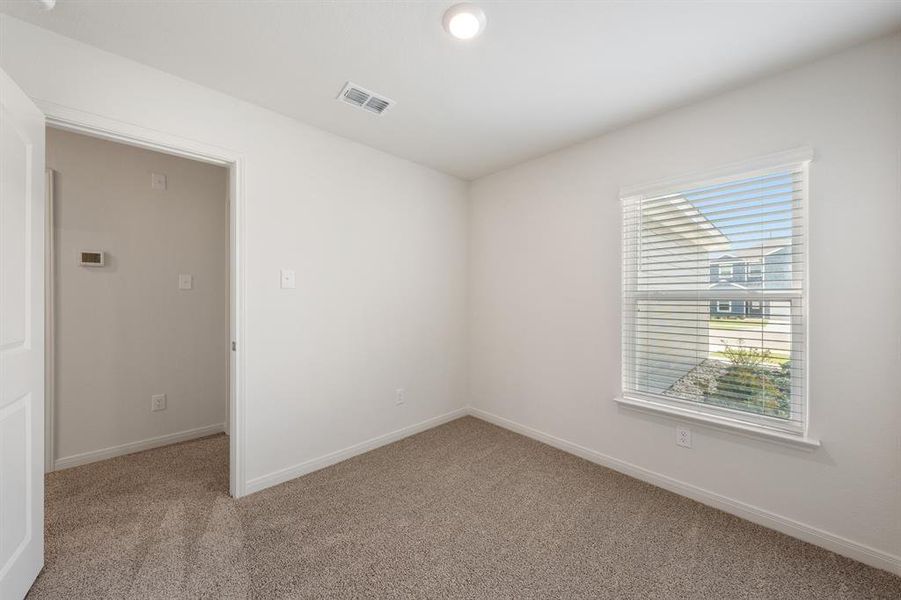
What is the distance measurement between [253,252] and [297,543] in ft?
5.37

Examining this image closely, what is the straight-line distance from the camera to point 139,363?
9.21 feet

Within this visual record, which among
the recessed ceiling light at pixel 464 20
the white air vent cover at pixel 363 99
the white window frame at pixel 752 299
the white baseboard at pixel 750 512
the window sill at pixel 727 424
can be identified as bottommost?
the white baseboard at pixel 750 512

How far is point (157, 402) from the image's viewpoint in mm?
2883

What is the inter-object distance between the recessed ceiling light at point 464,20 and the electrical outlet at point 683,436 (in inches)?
97.2

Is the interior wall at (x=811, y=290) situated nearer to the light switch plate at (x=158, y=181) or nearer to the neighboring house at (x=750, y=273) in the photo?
the neighboring house at (x=750, y=273)

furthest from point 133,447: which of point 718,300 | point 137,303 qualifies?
point 718,300

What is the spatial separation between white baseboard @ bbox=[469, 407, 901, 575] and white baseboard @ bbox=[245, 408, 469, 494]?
40.1 inches

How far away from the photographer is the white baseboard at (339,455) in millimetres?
2278

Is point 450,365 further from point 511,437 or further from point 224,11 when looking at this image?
point 224,11

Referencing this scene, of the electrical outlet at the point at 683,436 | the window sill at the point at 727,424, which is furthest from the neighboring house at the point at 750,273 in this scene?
the electrical outlet at the point at 683,436

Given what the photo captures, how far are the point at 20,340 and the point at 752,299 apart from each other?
11.2 feet

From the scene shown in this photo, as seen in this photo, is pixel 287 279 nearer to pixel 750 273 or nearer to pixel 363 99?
pixel 363 99

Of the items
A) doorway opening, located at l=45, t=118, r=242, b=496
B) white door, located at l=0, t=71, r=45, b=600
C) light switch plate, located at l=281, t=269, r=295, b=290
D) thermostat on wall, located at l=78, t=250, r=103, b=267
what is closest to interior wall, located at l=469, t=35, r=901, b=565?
light switch plate, located at l=281, t=269, r=295, b=290

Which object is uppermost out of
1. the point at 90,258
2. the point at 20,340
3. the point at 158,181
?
the point at 158,181
